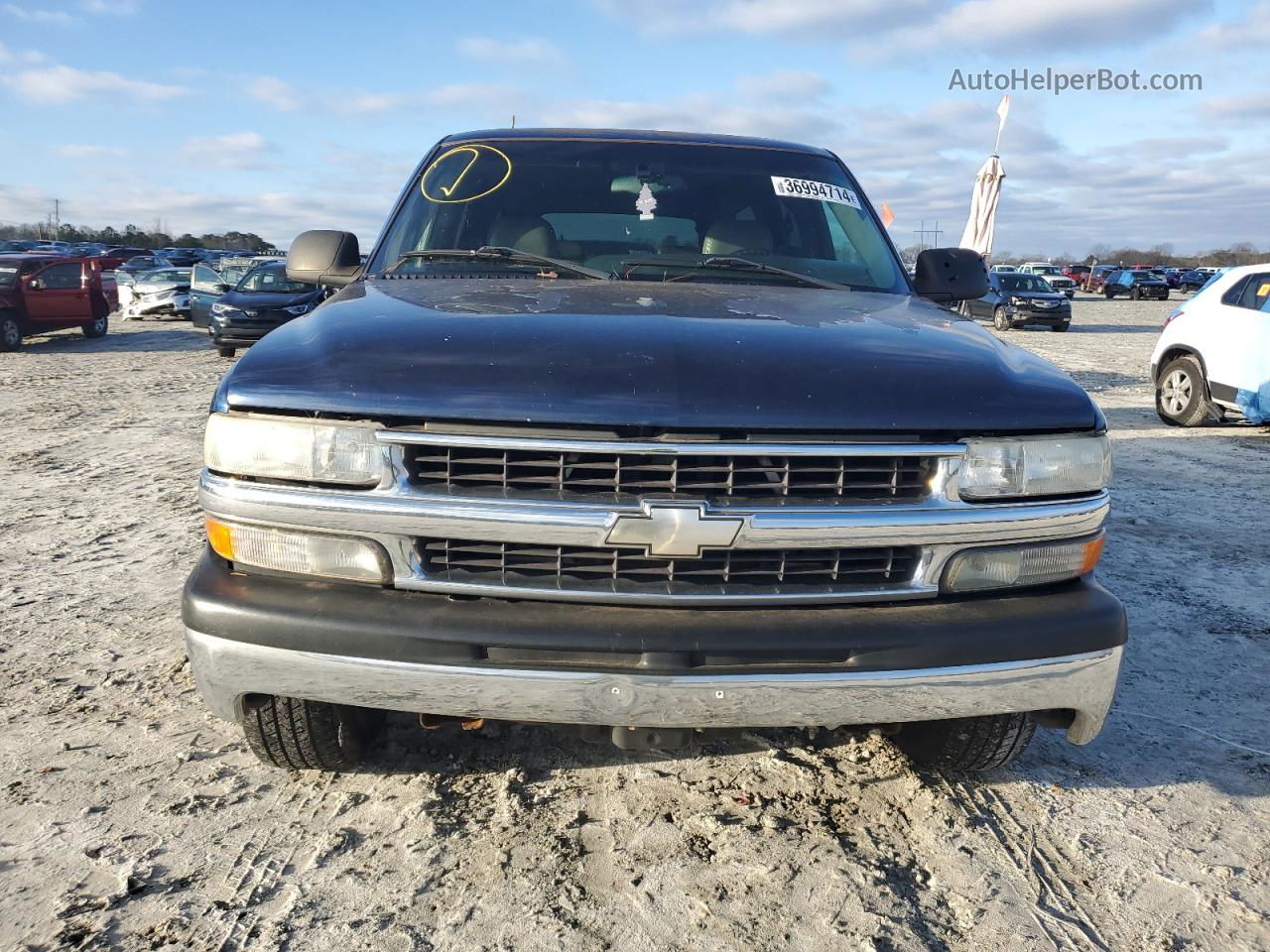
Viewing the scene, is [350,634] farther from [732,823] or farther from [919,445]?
[919,445]

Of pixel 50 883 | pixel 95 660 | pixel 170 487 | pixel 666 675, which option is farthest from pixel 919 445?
pixel 170 487

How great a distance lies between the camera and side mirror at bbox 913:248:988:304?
3.68 metres

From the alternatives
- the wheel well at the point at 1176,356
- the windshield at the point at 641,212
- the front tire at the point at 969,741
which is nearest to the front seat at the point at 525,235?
the windshield at the point at 641,212

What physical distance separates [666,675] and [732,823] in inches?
27.7

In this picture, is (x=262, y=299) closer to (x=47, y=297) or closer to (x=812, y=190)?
(x=47, y=297)

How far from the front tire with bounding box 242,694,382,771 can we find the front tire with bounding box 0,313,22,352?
18422mm

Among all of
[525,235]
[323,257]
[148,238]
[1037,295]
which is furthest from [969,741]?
[148,238]

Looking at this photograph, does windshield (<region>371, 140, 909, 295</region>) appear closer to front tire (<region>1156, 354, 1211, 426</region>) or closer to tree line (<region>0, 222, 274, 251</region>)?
front tire (<region>1156, 354, 1211, 426</region>)

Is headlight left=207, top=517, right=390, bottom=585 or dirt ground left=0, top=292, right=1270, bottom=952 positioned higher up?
headlight left=207, top=517, right=390, bottom=585

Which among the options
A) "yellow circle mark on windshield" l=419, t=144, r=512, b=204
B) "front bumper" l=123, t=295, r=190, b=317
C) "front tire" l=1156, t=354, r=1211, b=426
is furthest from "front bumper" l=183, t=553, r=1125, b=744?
"front bumper" l=123, t=295, r=190, b=317

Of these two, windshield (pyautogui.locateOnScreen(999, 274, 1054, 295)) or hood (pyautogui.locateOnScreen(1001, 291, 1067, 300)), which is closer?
hood (pyautogui.locateOnScreen(1001, 291, 1067, 300))

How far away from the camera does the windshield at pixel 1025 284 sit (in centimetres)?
2511

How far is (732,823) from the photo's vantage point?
101 inches

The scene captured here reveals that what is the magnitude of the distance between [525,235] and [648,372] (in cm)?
151
